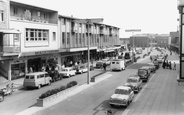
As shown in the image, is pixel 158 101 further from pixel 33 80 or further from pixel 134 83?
pixel 33 80

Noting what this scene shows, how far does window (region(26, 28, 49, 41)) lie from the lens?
35.9 metres

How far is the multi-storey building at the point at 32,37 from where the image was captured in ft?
102

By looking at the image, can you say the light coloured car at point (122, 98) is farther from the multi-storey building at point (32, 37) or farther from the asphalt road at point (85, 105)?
the multi-storey building at point (32, 37)

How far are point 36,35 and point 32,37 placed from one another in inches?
41.0

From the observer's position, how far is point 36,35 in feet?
124

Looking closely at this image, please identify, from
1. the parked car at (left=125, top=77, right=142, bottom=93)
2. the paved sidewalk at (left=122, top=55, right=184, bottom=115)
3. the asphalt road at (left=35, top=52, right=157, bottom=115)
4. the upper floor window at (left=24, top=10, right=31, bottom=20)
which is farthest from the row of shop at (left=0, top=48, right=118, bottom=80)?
the paved sidewalk at (left=122, top=55, right=184, bottom=115)

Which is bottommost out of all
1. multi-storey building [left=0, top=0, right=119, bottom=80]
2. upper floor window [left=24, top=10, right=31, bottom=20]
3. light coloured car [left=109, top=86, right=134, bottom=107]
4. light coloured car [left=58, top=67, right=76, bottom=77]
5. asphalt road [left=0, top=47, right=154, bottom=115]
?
asphalt road [left=0, top=47, right=154, bottom=115]

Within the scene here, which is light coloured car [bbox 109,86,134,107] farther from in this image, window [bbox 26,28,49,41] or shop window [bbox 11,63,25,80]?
window [bbox 26,28,49,41]

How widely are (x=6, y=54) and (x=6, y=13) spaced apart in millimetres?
5613

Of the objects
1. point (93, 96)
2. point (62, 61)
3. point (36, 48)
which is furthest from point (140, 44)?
point (93, 96)

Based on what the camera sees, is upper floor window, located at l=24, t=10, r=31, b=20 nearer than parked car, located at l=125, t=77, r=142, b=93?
No

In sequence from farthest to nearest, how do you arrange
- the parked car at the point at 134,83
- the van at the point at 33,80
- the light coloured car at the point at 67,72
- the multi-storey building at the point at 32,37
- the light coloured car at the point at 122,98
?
the light coloured car at the point at 67,72
the multi-storey building at the point at 32,37
the van at the point at 33,80
the parked car at the point at 134,83
the light coloured car at the point at 122,98

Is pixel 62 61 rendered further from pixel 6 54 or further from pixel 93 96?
pixel 93 96

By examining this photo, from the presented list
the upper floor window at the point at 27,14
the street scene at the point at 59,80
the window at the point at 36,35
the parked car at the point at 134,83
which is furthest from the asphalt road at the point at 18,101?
the upper floor window at the point at 27,14
